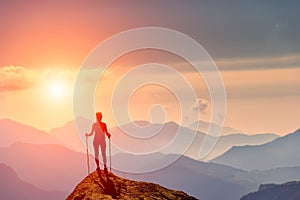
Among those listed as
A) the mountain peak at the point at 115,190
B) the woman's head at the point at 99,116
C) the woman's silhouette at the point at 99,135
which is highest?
the woman's head at the point at 99,116

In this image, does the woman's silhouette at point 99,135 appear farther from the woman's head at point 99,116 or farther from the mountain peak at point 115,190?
the mountain peak at point 115,190

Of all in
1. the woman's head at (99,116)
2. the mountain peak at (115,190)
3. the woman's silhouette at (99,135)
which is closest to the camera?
the mountain peak at (115,190)

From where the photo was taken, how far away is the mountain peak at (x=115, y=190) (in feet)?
99.2

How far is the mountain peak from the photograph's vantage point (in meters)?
30.2

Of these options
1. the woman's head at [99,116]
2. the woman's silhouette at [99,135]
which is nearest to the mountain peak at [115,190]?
the woman's silhouette at [99,135]

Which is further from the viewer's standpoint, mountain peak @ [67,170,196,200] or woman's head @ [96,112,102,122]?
woman's head @ [96,112,102,122]

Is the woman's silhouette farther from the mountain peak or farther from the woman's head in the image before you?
the mountain peak

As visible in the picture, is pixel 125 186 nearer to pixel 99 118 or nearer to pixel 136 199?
pixel 136 199

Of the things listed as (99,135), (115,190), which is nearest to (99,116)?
(99,135)

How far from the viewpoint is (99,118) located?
109ft

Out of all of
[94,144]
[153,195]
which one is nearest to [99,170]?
[94,144]

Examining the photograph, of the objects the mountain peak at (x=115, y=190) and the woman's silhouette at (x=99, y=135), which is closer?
the mountain peak at (x=115, y=190)

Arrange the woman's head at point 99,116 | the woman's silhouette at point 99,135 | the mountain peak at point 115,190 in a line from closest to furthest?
the mountain peak at point 115,190 → the woman's head at point 99,116 → the woman's silhouette at point 99,135

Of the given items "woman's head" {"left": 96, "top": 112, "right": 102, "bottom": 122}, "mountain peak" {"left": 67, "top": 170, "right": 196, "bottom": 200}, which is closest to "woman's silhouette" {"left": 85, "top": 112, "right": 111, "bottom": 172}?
"woman's head" {"left": 96, "top": 112, "right": 102, "bottom": 122}
